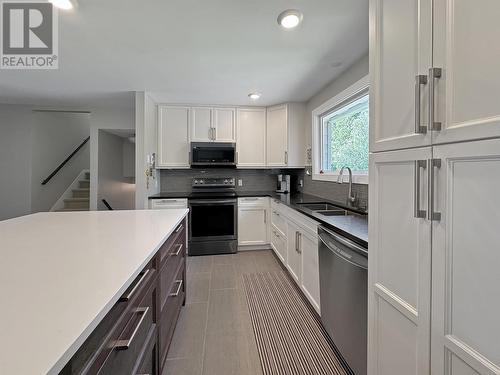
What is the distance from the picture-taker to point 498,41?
62cm

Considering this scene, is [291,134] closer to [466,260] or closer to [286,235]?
[286,235]

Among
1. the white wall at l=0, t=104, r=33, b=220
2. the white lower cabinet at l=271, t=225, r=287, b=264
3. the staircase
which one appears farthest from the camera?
the staircase

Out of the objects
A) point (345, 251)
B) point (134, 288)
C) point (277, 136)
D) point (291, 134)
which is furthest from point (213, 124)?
point (134, 288)

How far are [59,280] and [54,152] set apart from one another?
5.99 m

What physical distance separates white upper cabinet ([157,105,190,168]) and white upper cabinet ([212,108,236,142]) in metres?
0.45

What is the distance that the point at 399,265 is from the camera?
0.95 metres

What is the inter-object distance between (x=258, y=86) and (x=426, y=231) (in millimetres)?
2799

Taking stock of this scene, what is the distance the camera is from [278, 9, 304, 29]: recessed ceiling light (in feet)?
5.55

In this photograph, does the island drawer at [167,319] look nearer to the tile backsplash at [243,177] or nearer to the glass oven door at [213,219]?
the glass oven door at [213,219]

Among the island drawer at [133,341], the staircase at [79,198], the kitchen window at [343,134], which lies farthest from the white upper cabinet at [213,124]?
the staircase at [79,198]

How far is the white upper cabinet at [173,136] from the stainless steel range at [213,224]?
721 millimetres

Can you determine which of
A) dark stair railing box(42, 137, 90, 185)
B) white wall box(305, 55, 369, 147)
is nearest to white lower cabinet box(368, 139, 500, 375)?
white wall box(305, 55, 369, 147)

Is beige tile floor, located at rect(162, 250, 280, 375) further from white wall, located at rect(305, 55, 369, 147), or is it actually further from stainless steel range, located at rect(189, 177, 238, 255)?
white wall, located at rect(305, 55, 369, 147)

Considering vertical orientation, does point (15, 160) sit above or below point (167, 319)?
above
